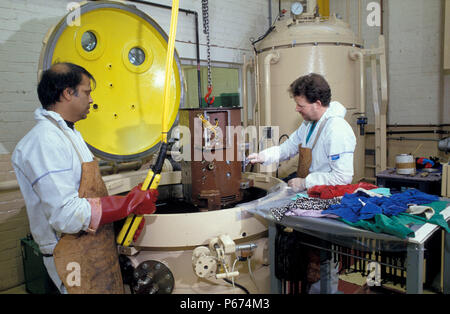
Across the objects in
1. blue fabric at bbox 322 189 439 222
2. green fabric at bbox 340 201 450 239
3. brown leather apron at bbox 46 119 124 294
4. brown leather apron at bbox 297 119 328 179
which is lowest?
brown leather apron at bbox 46 119 124 294

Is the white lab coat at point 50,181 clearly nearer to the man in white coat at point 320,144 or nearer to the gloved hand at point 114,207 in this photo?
the gloved hand at point 114,207

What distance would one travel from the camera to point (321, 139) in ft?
6.80

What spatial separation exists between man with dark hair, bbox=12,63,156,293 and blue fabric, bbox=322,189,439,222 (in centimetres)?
86

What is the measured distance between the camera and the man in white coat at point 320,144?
6.44ft

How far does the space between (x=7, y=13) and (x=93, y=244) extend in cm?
212

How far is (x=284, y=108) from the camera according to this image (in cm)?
367

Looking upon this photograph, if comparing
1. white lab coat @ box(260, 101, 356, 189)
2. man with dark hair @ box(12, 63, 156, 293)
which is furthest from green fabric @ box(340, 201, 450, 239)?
man with dark hair @ box(12, 63, 156, 293)

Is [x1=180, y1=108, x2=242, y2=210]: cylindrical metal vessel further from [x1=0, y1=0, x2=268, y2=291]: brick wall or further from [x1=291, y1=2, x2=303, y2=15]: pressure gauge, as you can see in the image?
[x1=291, y1=2, x2=303, y2=15]: pressure gauge

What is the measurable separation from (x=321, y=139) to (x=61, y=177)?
1.44 meters

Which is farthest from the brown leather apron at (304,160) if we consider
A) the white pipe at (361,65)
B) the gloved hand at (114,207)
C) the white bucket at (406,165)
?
the white pipe at (361,65)

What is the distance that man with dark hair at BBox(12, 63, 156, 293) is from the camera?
1.33 meters

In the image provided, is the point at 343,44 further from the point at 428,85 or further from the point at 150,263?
the point at 150,263

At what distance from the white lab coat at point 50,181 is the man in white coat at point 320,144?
1.22 metres
